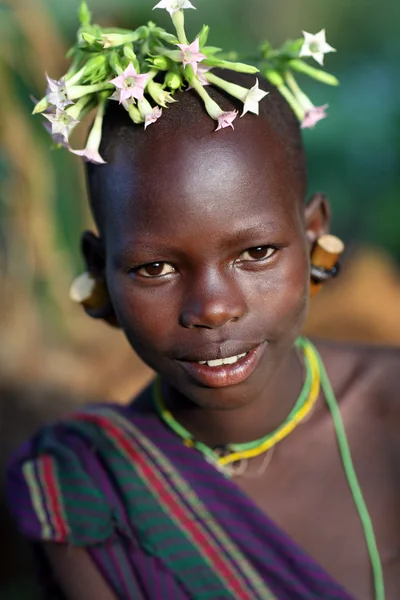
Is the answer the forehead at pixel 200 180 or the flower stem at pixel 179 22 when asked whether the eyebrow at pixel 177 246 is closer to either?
the forehead at pixel 200 180

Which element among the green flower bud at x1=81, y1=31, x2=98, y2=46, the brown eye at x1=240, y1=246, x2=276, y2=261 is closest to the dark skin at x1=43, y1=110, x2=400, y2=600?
the brown eye at x1=240, y1=246, x2=276, y2=261

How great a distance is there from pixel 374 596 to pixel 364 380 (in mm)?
491

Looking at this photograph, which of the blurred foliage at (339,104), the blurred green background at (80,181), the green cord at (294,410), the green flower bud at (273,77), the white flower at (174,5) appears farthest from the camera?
the blurred foliage at (339,104)

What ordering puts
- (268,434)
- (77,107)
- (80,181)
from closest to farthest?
(77,107)
(268,434)
(80,181)

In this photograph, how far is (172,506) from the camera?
191 cm

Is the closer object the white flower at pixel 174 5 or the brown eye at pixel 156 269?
the white flower at pixel 174 5

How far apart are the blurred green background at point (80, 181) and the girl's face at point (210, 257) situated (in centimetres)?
180

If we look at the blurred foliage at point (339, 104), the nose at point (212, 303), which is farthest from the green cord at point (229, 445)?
the blurred foliage at point (339, 104)

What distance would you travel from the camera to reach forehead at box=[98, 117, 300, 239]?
1511 millimetres

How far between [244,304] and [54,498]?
0.74 metres

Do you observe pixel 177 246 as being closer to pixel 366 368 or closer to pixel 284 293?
pixel 284 293

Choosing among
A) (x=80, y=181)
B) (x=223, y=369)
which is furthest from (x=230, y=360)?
(x=80, y=181)

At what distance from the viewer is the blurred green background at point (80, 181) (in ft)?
11.7

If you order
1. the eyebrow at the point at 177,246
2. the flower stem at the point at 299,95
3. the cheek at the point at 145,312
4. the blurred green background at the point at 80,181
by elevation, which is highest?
the flower stem at the point at 299,95
